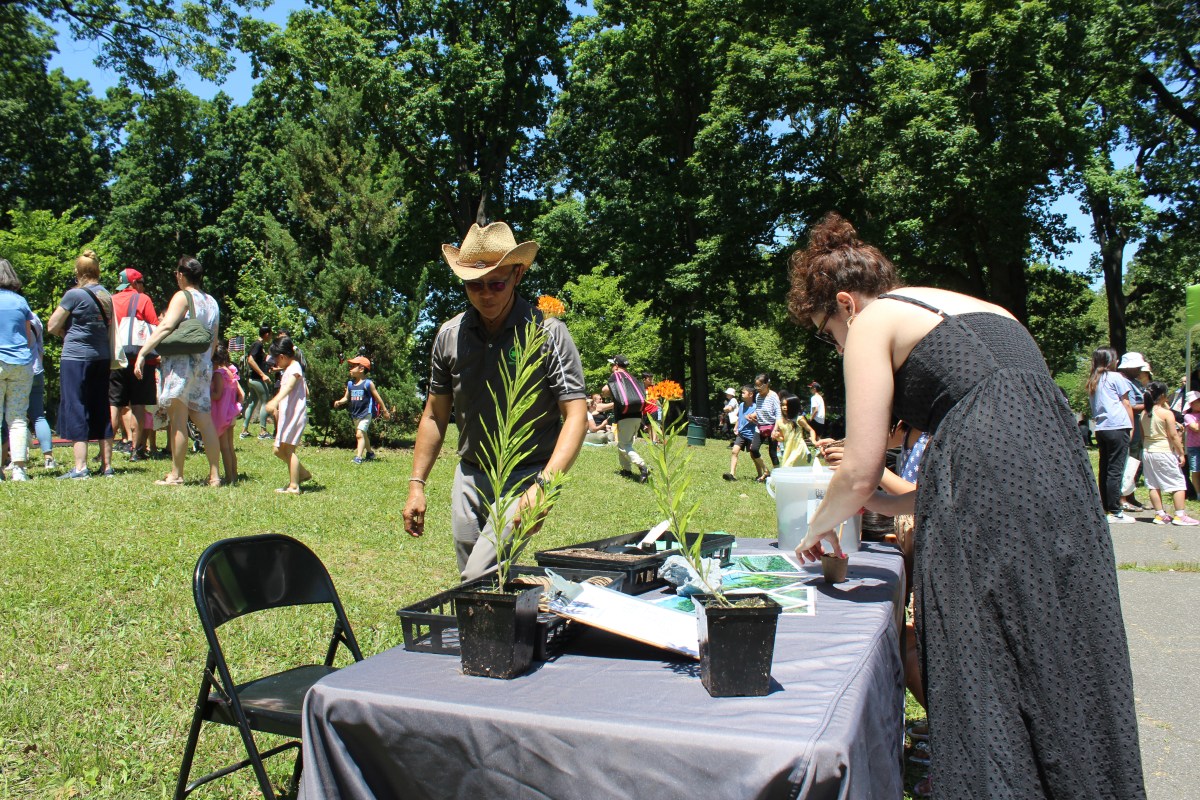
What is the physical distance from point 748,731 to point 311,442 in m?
14.0

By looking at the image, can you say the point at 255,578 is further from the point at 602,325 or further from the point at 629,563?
the point at 602,325

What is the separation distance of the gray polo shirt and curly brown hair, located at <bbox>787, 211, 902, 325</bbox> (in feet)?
2.99

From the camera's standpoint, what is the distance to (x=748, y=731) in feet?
4.74

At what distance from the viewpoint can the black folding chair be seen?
231 centimetres

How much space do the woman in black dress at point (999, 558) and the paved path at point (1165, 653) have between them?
6.49 feet

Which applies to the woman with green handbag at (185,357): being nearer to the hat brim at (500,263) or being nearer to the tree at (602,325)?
the hat brim at (500,263)

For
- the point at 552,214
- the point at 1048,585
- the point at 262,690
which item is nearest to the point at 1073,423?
the point at 1048,585

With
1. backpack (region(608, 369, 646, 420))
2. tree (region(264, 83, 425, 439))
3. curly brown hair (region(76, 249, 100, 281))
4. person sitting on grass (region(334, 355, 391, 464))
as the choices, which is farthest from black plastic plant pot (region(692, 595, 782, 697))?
tree (region(264, 83, 425, 439))

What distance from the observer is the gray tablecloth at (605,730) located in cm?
141

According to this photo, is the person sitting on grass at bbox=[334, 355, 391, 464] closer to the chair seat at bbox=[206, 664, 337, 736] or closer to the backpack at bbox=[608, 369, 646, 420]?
the backpack at bbox=[608, 369, 646, 420]

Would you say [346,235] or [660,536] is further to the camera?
[346,235]

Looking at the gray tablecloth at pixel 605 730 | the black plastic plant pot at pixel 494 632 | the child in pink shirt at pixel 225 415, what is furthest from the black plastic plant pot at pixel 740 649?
the child in pink shirt at pixel 225 415

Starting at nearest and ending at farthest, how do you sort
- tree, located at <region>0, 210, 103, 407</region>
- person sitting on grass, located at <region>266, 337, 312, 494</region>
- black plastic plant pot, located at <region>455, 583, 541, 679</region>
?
1. black plastic plant pot, located at <region>455, 583, 541, 679</region>
2. person sitting on grass, located at <region>266, 337, 312, 494</region>
3. tree, located at <region>0, 210, 103, 407</region>

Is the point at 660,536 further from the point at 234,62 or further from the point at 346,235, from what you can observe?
the point at 234,62
